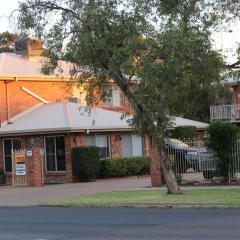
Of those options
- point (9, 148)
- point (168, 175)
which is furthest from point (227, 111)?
point (168, 175)

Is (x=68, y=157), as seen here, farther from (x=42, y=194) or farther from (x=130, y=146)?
(x=42, y=194)

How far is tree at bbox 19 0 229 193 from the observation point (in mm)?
19766

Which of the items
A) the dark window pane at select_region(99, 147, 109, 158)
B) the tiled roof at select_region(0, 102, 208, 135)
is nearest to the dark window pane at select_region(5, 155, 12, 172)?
the tiled roof at select_region(0, 102, 208, 135)

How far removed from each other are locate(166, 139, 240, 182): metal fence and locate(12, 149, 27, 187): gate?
8.50m

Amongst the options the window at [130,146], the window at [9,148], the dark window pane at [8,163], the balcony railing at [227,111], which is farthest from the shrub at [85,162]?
the balcony railing at [227,111]

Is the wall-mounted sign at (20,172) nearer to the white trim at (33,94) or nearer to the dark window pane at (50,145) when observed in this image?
the dark window pane at (50,145)

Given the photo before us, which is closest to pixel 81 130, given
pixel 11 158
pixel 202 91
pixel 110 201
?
pixel 11 158

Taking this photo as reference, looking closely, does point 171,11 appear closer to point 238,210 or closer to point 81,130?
point 238,210

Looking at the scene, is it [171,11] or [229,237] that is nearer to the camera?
[229,237]

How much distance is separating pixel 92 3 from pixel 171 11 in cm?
254

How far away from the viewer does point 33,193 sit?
27141mm

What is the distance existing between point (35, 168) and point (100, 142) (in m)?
5.50

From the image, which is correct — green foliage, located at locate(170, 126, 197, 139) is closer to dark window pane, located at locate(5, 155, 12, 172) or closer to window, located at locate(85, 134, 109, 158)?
window, located at locate(85, 134, 109, 158)

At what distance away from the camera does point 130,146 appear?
37.5m
